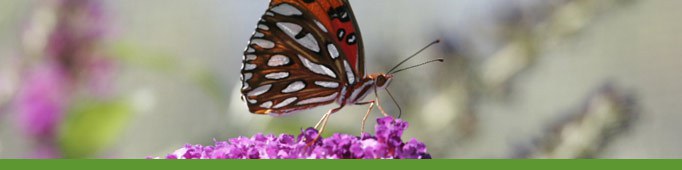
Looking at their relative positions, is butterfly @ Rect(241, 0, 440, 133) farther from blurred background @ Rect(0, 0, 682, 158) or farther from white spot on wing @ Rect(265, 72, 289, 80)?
blurred background @ Rect(0, 0, 682, 158)

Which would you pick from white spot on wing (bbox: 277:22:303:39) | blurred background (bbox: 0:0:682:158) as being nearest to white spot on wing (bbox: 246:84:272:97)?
white spot on wing (bbox: 277:22:303:39)

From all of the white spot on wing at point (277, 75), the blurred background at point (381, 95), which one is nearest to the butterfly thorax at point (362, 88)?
the white spot on wing at point (277, 75)

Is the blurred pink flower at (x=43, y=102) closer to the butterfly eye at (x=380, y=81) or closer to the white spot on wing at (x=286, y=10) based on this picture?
the white spot on wing at (x=286, y=10)

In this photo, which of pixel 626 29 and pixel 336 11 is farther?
pixel 626 29

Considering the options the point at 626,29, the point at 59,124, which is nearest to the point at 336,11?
the point at 59,124

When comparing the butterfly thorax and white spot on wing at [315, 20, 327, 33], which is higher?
white spot on wing at [315, 20, 327, 33]

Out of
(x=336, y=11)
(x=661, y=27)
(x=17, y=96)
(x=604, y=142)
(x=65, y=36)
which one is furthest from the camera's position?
(x=661, y=27)

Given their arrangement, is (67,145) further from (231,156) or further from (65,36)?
(231,156)
